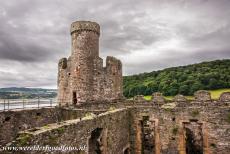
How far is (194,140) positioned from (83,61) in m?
11.9

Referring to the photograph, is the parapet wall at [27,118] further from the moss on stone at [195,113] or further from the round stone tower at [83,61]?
the moss on stone at [195,113]

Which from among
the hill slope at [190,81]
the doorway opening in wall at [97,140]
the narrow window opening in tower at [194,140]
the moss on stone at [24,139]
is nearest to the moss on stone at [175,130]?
the narrow window opening in tower at [194,140]

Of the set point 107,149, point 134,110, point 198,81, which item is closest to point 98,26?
point 134,110

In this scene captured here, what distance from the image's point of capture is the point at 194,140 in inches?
736

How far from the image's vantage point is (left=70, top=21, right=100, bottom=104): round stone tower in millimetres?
22344

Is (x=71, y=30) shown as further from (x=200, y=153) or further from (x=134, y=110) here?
(x=200, y=153)

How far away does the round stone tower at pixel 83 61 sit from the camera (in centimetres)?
2234

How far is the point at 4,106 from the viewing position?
49.9ft

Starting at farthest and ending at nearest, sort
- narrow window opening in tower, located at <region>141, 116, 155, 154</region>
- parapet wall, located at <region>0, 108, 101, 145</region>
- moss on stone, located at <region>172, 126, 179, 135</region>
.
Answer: narrow window opening in tower, located at <region>141, 116, 155, 154</region>, moss on stone, located at <region>172, 126, 179, 135</region>, parapet wall, located at <region>0, 108, 101, 145</region>

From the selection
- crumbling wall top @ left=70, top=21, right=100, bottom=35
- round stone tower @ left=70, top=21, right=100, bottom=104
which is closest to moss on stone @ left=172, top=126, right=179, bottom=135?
round stone tower @ left=70, top=21, right=100, bottom=104

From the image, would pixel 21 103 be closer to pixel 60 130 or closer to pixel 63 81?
pixel 63 81

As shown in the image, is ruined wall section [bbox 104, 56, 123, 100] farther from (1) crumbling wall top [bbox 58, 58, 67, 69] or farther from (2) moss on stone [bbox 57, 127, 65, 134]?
(2) moss on stone [bbox 57, 127, 65, 134]

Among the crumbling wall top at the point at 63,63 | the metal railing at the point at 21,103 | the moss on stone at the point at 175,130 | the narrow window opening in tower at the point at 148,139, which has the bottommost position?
the narrow window opening in tower at the point at 148,139

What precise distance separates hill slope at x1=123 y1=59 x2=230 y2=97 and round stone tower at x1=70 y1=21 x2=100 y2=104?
27737mm
